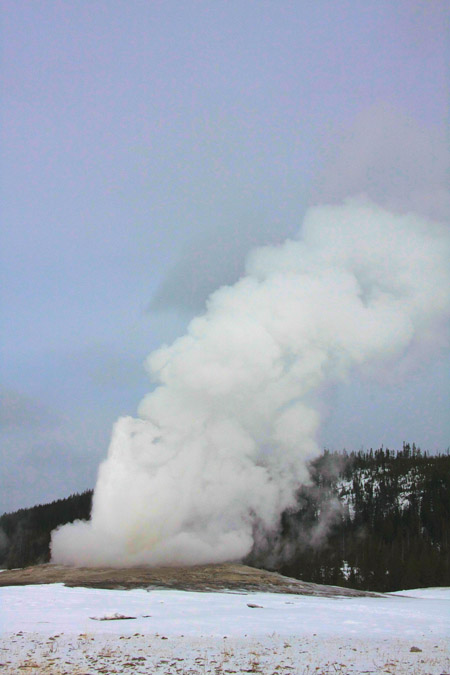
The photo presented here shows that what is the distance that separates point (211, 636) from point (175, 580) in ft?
102

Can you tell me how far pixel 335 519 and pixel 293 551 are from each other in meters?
35.2

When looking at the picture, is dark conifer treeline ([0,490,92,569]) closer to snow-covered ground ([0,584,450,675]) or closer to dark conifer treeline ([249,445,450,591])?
dark conifer treeline ([249,445,450,591])

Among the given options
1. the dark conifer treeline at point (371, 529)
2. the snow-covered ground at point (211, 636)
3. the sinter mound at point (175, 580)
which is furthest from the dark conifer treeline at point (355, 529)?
the snow-covered ground at point (211, 636)

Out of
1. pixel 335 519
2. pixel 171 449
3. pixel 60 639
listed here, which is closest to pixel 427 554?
pixel 335 519

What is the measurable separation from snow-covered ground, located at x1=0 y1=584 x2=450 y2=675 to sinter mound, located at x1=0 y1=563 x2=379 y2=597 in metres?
8.40

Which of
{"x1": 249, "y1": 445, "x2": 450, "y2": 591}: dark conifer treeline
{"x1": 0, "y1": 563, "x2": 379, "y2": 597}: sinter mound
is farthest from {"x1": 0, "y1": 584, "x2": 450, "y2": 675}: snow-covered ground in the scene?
{"x1": 249, "y1": 445, "x2": 450, "y2": 591}: dark conifer treeline

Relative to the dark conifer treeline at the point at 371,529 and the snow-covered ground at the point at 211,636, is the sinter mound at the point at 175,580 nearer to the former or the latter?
the snow-covered ground at the point at 211,636

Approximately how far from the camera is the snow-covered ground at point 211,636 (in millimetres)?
18922

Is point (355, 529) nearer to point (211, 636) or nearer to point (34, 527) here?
point (34, 527)

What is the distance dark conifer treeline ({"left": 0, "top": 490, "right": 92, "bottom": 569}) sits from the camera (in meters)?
147

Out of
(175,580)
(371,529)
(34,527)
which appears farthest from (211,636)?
(34,527)

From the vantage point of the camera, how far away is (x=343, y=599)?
4862 centimetres

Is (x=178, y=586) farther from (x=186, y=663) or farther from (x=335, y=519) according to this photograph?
(x=335, y=519)

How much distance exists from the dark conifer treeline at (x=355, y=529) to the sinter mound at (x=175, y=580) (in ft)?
128
